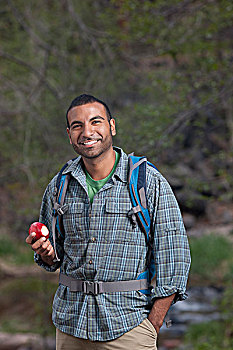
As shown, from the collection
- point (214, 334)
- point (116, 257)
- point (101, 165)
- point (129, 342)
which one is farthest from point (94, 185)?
point (214, 334)

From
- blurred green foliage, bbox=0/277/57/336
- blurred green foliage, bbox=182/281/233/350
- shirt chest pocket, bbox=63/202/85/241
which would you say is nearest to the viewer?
shirt chest pocket, bbox=63/202/85/241

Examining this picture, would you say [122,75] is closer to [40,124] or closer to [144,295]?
[40,124]

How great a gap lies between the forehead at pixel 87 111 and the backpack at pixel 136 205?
9.8 inches

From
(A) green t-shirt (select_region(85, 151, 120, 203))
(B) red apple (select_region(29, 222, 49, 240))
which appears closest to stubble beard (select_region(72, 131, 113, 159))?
(A) green t-shirt (select_region(85, 151, 120, 203))

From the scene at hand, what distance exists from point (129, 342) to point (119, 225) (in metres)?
0.46

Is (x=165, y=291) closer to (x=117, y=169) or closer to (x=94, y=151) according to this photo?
(x=117, y=169)

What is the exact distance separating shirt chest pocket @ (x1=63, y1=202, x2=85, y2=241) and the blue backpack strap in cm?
21

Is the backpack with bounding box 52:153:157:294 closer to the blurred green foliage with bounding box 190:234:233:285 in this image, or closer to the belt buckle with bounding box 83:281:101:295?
the belt buckle with bounding box 83:281:101:295

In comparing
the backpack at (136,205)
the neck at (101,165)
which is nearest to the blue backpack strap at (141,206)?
the backpack at (136,205)

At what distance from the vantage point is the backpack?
6.38 ft

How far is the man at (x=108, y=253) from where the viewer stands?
190 centimetres

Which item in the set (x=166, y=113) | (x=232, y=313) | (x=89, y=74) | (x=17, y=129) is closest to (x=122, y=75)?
(x=89, y=74)

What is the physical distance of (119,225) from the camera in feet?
6.39

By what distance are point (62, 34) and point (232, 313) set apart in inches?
159
